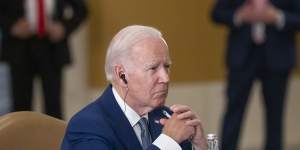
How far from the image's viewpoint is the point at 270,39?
5.14 meters

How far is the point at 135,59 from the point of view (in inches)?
96.7

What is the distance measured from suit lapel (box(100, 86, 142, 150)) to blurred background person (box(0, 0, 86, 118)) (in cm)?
273

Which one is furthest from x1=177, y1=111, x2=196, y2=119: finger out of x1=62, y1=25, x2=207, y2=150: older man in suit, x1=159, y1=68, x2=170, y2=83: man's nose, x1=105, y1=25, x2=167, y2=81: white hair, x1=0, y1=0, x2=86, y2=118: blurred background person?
x1=0, y1=0, x2=86, y2=118: blurred background person

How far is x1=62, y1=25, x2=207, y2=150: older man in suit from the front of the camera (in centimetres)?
239

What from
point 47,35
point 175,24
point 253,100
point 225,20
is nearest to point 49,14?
point 47,35

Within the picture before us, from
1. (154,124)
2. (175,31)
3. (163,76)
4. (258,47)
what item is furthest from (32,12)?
(163,76)

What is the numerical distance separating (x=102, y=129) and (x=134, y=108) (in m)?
A: 0.18

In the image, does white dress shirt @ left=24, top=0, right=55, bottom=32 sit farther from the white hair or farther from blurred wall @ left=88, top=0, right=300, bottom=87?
the white hair

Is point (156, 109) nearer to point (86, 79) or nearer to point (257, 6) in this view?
point (257, 6)

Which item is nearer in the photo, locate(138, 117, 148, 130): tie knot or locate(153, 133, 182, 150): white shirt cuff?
locate(153, 133, 182, 150): white shirt cuff

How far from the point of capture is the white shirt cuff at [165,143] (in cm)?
235

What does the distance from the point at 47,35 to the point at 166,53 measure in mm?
2866

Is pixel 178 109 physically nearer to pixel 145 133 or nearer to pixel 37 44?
pixel 145 133

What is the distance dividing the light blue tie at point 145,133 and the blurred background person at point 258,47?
2.67 m
